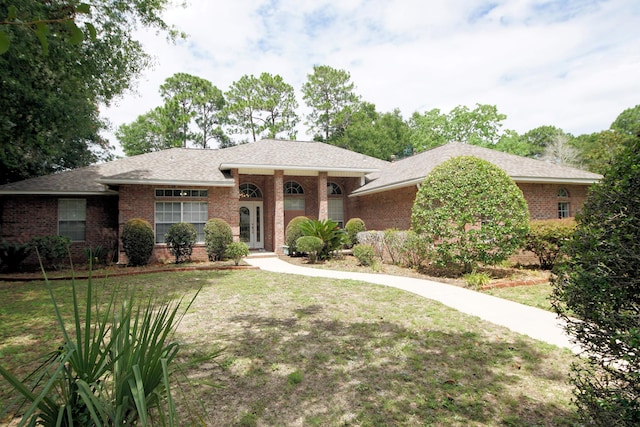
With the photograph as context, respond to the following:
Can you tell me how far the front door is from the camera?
18.6m

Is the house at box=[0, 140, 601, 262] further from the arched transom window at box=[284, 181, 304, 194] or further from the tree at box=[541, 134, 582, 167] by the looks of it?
the tree at box=[541, 134, 582, 167]

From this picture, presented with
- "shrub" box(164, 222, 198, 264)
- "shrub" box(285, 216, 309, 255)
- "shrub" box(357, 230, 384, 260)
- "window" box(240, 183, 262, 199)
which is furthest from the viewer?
"window" box(240, 183, 262, 199)

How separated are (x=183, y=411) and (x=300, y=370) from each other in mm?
1316

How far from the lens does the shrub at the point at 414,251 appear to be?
10.3 m

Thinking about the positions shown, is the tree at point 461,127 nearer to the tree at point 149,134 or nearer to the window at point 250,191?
the tree at point 149,134

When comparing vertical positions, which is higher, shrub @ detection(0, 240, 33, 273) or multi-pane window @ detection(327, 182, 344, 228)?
Result: multi-pane window @ detection(327, 182, 344, 228)

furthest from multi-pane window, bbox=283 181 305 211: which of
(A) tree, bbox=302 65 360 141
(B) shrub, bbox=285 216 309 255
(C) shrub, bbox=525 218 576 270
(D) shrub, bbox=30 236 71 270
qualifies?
(A) tree, bbox=302 65 360 141

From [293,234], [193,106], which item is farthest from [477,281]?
[193,106]

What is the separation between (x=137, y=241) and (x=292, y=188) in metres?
8.59

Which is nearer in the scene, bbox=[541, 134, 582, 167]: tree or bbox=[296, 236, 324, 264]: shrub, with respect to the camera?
bbox=[296, 236, 324, 264]: shrub

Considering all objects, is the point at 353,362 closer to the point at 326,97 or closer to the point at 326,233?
the point at 326,233

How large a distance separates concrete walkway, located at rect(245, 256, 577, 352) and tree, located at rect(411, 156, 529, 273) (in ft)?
4.66

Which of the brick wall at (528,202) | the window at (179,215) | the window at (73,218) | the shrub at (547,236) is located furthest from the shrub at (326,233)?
the window at (73,218)

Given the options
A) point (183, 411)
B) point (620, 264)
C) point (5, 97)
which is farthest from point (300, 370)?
point (5, 97)
